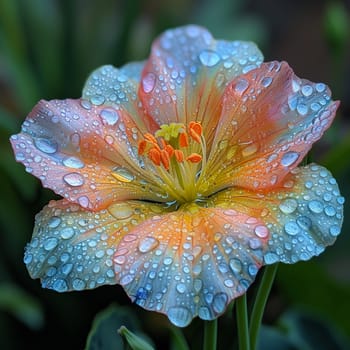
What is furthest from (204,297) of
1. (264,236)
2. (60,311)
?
(60,311)

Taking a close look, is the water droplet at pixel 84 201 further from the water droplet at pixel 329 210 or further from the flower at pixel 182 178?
the water droplet at pixel 329 210

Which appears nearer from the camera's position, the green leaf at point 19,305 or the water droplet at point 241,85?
the water droplet at point 241,85

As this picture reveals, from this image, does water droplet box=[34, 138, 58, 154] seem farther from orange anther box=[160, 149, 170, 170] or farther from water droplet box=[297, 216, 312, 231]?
water droplet box=[297, 216, 312, 231]

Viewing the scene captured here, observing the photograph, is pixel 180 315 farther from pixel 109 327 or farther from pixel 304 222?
pixel 109 327

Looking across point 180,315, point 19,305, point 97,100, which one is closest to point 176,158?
point 97,100

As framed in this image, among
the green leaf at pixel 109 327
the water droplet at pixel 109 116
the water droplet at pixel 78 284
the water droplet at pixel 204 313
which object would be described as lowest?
the green leaf at pixel 109 327

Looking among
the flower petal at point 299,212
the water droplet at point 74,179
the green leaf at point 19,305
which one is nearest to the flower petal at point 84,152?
the water droplet at point 74,179
